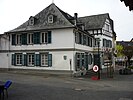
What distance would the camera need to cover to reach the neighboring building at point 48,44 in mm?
27375

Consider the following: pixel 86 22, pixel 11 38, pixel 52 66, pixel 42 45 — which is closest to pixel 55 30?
pixel 42 45

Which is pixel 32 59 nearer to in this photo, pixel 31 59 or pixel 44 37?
pixel 31 59

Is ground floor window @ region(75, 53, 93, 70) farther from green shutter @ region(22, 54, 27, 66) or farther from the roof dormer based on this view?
green shutter @ region(22, 54, 27, 66)

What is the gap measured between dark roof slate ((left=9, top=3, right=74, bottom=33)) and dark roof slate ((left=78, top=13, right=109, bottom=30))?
8494mm

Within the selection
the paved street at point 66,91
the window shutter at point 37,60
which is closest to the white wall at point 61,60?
the window shutter at point 37,60

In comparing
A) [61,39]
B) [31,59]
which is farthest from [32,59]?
[61,39]

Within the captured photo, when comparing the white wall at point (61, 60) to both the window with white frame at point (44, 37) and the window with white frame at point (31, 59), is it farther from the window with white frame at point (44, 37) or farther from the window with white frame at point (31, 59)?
the window with white frame at point (31, 59)

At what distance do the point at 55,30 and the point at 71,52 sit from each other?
3544 millimetres

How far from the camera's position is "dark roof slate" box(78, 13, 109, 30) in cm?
3831

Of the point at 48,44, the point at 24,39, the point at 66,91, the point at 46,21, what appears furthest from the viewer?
the point at 24,39

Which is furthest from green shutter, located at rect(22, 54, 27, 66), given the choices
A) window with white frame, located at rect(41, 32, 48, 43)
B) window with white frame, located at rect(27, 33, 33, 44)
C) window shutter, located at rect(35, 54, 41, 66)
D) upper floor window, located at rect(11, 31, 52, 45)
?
window with white frame, located at rect(41, 32, 48, 43)

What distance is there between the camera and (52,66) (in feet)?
92.0

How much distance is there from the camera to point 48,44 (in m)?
28.4

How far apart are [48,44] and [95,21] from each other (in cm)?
1412
